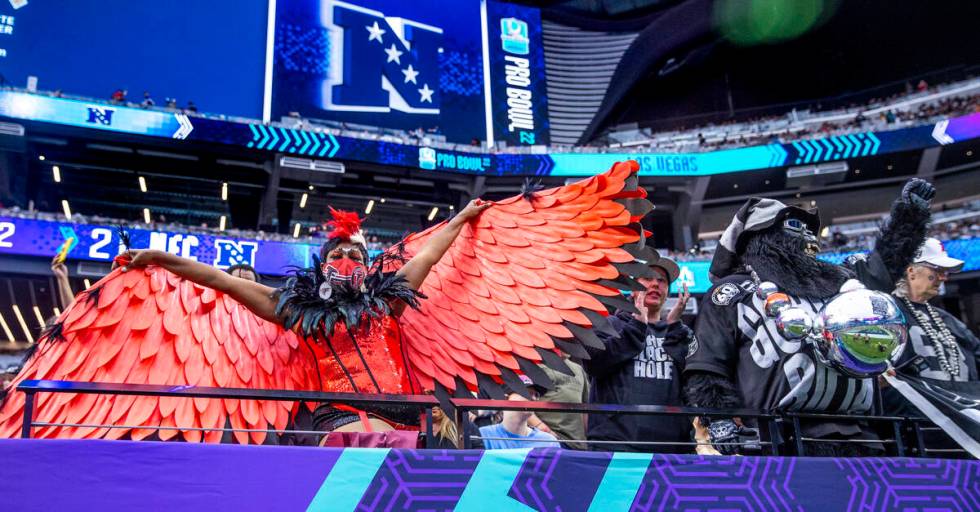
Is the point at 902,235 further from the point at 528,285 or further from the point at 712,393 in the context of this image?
the point at 528,285

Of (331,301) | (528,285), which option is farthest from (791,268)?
(331,301)

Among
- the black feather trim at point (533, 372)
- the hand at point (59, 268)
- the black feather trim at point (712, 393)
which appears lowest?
the black feather trim at point (712, 393)

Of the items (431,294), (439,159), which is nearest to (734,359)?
(431,294)

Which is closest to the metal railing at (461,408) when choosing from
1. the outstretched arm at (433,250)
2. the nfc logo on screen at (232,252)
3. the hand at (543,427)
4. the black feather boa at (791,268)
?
the black feather boa at (791,268)

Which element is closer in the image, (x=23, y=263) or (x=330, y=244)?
(x=330, y=244)

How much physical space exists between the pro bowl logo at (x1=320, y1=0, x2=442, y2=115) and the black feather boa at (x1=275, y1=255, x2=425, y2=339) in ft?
67.4

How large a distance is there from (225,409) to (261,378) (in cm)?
29

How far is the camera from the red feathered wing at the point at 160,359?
8.24 feet

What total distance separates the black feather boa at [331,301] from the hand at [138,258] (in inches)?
19.0

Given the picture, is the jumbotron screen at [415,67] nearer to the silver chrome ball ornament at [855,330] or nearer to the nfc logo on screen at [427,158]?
the nfc logo on screen at [427,158]

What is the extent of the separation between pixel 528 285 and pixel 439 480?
1384mm

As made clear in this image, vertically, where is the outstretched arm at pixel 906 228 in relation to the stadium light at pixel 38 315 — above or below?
below

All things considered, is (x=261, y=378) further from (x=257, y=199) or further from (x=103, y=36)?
(x=103, y=36)

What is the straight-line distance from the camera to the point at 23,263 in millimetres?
15102
